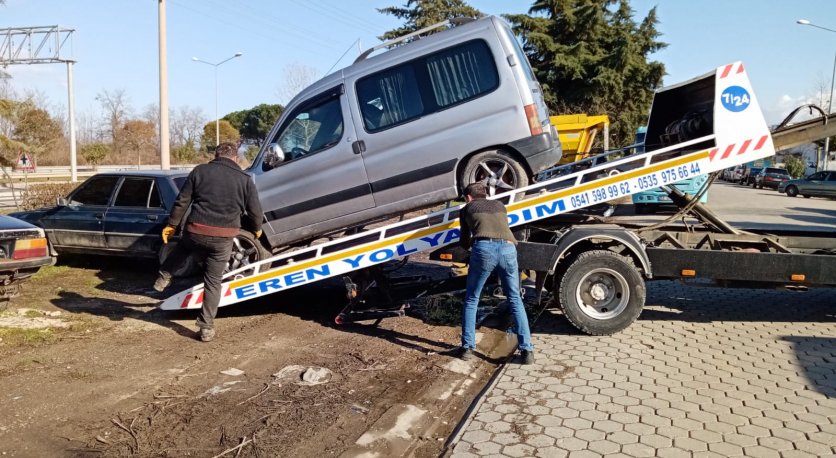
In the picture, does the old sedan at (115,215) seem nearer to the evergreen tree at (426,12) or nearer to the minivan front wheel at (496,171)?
the minivan front wheel at (496,171)

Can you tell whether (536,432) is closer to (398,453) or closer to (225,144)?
(398,453)

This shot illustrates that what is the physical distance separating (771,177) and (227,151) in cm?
4545

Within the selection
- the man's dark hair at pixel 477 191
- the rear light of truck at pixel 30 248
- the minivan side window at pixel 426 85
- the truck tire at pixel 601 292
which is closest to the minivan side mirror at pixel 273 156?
the minivan side window at pixel 426 85

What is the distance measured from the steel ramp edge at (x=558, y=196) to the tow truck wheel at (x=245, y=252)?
34 cm

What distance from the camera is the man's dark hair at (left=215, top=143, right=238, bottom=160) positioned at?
236 inches

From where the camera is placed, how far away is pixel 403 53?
247 inches

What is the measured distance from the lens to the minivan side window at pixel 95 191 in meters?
9.02

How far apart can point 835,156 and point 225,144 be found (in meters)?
61.8

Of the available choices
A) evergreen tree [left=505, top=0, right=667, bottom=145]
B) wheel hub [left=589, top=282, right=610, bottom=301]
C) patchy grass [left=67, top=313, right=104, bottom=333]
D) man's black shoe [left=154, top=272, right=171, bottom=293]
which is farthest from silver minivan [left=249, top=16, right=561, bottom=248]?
evergreen tree [left=505, top=0, right=667, bottom=145]

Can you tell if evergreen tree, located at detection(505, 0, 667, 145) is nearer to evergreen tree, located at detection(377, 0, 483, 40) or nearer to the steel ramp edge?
evergreen tree, located at detection(377, 0, 483, 40)

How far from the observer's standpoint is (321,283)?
8.88 m

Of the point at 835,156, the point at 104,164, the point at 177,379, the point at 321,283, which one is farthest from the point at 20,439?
the point at 835,156

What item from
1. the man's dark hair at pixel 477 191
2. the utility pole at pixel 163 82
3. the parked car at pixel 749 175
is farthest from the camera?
the parked car at pixel 749 175

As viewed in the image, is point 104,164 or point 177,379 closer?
point 177,379
